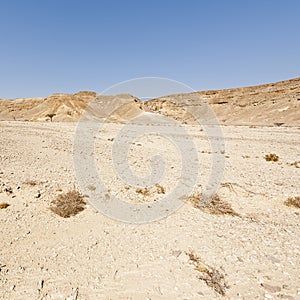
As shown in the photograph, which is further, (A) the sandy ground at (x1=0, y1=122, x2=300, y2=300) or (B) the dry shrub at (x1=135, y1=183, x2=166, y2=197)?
(B) the dry shrub at (x1=135, y1=183, x2=166, y2=197)

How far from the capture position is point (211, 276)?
4.30m

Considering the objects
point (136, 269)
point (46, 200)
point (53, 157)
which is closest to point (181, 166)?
point (53, 157)

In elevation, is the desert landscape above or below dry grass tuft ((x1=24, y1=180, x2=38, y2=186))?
below

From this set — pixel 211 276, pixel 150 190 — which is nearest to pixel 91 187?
pixel 150 190

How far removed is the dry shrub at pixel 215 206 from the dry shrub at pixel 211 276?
2557 mm

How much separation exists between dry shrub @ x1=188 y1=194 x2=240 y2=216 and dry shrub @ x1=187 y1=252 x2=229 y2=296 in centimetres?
256

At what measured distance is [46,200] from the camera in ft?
22.6

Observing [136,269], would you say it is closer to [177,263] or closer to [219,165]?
[177,263]

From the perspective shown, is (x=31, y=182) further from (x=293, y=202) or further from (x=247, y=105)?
(x=247, y=105)

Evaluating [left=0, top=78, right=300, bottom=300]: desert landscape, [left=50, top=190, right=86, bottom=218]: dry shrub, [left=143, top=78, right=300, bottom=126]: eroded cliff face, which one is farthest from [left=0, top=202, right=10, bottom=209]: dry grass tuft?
[left=143, top=78, right=300, bottom=126]: eroded cliff face

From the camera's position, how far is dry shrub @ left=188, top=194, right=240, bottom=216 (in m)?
7.06

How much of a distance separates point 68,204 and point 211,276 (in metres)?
4.36

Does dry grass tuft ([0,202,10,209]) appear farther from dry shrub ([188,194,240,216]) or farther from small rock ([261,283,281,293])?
small rock ([261,283,281,293])

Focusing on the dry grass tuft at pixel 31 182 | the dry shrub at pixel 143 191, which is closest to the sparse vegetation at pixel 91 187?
the dry shrub at pixel 143 191
